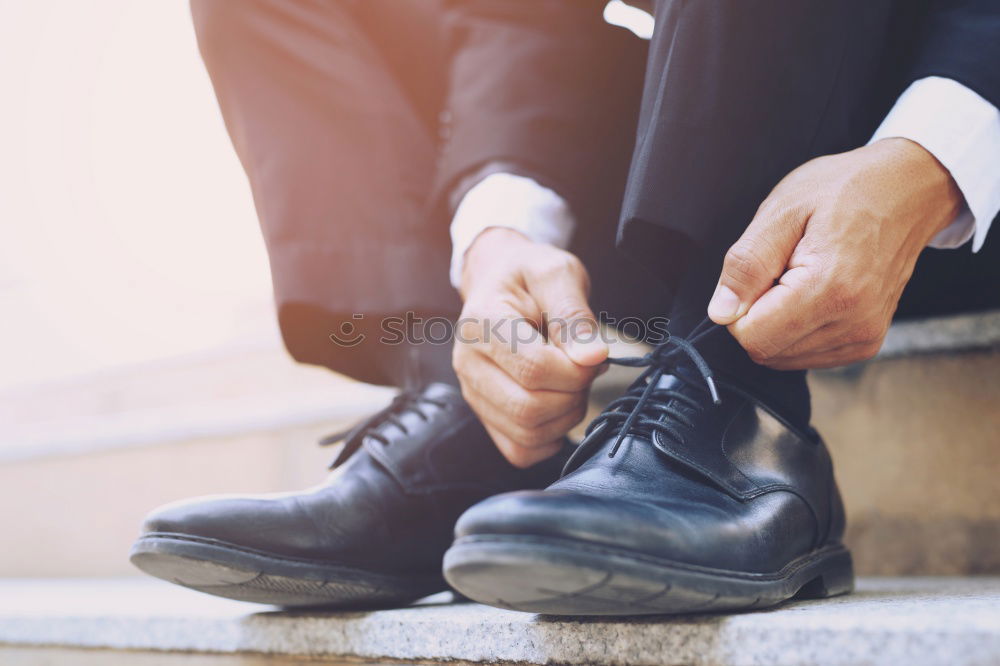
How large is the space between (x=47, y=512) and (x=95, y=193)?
95 cm

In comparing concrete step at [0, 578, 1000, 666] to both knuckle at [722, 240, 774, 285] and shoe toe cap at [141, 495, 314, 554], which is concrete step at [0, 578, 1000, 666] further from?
knuckle at [722, 240, 774, 285]

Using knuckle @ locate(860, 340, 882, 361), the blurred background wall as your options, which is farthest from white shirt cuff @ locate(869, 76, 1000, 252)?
the blurred background wall

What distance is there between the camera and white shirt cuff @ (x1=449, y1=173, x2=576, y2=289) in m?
0.63

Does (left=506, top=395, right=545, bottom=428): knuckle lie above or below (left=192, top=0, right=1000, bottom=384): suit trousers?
below

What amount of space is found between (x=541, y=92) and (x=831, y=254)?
0.38 meters

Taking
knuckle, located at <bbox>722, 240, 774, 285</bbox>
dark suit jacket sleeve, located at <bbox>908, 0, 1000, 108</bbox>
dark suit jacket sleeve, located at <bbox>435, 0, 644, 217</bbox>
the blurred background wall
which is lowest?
the blurred background wall

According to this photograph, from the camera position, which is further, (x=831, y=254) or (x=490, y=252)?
(x=490, y=252)

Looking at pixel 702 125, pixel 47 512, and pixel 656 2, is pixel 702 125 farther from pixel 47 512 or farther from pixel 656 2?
pixel 47 512

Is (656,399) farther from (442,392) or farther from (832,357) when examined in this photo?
(442,392)

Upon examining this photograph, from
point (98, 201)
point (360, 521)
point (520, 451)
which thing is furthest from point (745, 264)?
point (98, 201)

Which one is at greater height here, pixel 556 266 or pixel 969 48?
pixel 969 48

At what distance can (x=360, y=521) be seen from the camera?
552 millimetres

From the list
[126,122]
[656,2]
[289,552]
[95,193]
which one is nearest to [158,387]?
[95,193]

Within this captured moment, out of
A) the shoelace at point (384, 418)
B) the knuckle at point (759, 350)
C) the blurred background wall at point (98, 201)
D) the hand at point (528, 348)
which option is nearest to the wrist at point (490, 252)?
the hand at point (528, 348)
